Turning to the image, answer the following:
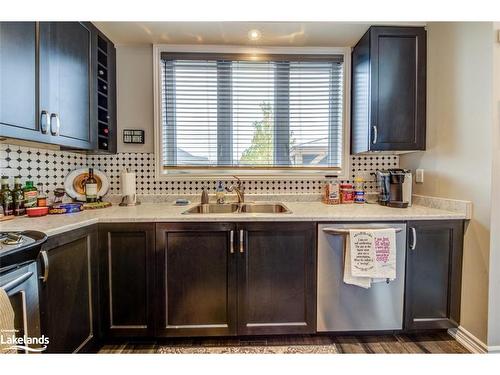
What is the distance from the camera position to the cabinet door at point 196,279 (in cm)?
151

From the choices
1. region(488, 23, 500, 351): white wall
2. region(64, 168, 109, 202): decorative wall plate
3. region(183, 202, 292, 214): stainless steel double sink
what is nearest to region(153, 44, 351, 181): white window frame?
region(183, 202, 292, 214): stainless steel double sink

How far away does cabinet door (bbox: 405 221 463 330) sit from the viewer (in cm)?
158

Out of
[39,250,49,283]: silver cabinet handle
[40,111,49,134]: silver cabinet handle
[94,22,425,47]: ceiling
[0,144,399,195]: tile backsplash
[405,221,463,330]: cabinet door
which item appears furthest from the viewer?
[0,144,399,195]: tile backsplash

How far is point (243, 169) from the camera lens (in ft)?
7.17

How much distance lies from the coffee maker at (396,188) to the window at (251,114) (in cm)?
40

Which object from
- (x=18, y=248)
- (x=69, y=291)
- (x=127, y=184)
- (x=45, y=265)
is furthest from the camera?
(x=127, y=184)

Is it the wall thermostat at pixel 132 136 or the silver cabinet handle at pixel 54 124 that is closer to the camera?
the silver cabinet handle at pixel 54 124

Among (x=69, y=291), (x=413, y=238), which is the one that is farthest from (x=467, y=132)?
(x=69, y=291)

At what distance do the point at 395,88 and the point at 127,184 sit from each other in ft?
A: 7.54

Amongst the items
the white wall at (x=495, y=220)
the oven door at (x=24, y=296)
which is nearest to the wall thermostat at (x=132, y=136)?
the oven door at (x=24, y=296)

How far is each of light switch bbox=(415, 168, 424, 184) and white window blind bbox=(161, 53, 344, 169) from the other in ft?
2.06

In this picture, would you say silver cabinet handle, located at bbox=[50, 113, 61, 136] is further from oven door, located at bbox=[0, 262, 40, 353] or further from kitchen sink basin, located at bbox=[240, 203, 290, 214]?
kitchen sink basin, located at bbox=[240, 203, 290, 214]

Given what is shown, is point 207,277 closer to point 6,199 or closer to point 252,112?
point 6,199

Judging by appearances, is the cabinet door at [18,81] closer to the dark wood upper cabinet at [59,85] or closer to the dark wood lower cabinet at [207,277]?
the dark wood upper cabinet at [59,85]
